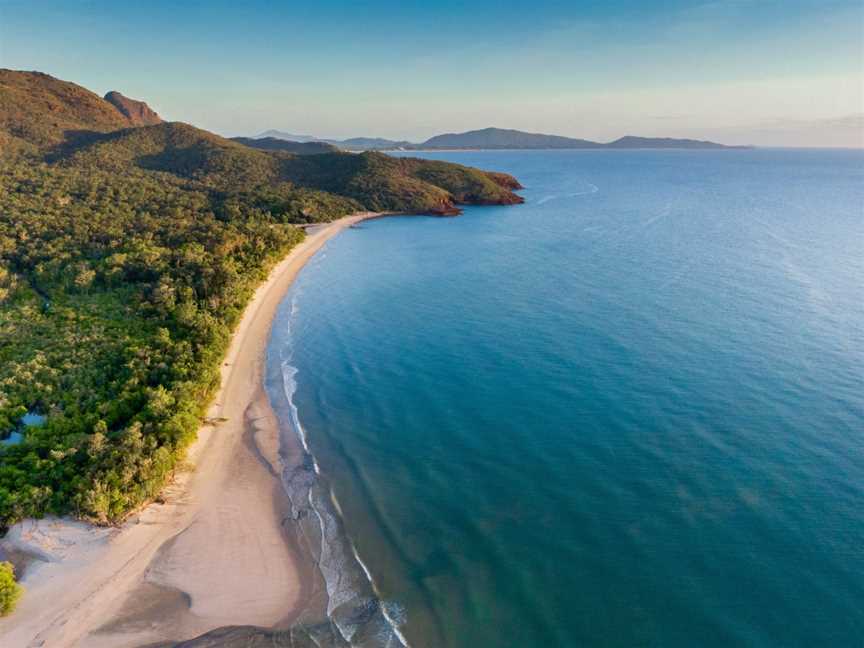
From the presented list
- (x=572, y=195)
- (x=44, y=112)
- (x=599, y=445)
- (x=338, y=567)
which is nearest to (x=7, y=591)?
(x=338, y=567)

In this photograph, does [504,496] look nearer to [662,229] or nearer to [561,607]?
[561,607]

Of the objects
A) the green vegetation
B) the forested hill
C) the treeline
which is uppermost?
the forested hill

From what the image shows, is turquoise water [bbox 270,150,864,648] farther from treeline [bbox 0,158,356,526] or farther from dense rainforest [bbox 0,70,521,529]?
dense rainforest [bbox 0,70,521,529]

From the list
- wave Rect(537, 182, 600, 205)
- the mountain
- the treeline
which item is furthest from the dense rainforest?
wave Rect(537, 182, 600, 205)

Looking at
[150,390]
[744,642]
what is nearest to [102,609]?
[150,390]

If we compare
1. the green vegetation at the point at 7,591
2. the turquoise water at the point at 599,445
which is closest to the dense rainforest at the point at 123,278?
the green vegetation at the point at 7,591

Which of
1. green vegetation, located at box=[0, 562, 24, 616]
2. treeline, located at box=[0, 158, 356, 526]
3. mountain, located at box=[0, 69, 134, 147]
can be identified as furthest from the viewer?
mountain, located at box=[0, 69, 134, 147]

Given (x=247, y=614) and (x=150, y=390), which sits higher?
(x=150, y=390)
